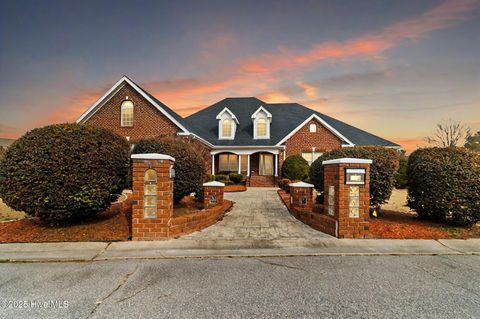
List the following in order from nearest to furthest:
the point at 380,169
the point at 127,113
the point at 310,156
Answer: the point at 380,169 < the point at 127,113 < the point at 310,156

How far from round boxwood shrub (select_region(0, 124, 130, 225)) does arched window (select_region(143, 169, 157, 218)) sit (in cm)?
140

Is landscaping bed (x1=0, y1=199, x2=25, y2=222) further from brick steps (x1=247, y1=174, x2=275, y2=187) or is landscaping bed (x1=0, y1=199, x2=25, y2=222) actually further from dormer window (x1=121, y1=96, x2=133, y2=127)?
brick steps (x1=247, y1=174, x2=275, y2=187)

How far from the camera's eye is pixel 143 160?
5.50 m

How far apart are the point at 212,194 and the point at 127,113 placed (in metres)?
12.9

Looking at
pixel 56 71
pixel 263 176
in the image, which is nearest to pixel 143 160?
pixel 56 71

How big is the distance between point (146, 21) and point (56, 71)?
5.64 meters

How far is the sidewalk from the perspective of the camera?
4.64 m

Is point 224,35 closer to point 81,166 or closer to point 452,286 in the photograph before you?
point 81,166

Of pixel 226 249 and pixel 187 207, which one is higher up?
pixel 187 207

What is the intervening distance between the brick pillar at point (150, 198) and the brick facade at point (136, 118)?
12.5 metres

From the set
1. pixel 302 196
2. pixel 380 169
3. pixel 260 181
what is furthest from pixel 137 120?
pixel 380 169

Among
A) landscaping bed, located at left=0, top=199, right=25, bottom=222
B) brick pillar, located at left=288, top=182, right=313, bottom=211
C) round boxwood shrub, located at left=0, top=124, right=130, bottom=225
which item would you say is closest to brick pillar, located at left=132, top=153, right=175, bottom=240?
round boxwood shrub, located at left=0, top=124, right=130, bottom=225

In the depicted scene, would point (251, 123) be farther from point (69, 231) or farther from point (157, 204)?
point (69, 231)

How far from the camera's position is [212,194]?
8.95 metres
